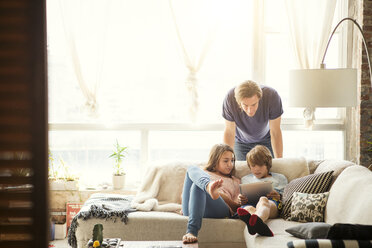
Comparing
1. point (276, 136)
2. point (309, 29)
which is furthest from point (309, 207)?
point (309, 29)

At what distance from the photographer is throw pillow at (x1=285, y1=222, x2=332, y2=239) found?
2.54 meters

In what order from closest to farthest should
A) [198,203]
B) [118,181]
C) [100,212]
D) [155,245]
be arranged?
[155,245] → [198,203] → [100,212] → [118,181]

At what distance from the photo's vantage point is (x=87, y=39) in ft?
15.8

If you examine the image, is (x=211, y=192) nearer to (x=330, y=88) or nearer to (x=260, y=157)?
(x=260, y=157)

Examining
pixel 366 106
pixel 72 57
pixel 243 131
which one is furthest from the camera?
pixel 72 57

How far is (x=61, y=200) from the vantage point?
4.58 m

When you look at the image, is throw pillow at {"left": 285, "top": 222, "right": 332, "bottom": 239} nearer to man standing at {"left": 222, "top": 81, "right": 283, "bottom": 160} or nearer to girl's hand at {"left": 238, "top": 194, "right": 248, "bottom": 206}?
girl's hand at {"left": 238, "top": 194, "right": 248, "bottom": 206}

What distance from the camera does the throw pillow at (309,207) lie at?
321 centimetres

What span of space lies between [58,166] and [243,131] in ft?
6.66

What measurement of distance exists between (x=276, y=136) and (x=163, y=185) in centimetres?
112

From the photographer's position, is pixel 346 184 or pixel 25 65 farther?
pixel 346 184

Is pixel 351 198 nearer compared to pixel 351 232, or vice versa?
pixel 351 232

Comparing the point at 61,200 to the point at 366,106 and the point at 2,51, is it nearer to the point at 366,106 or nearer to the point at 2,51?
the point at 366,106

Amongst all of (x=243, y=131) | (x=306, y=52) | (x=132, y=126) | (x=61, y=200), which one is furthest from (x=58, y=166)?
(x=306, y=52)
